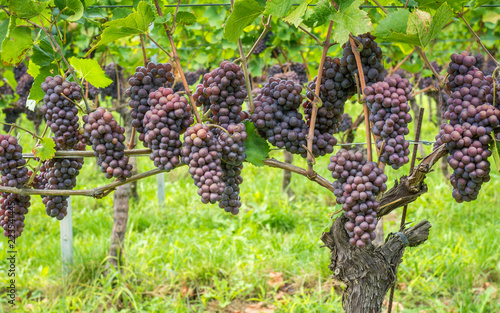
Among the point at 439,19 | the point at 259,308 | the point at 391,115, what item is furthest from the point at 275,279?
the point at 439,19

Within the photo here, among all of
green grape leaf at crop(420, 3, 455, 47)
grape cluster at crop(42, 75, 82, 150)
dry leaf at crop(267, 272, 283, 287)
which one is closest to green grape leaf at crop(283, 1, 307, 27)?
green grape leaf at crop(420, 3, 455, 47)

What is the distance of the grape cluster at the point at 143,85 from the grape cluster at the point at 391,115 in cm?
54

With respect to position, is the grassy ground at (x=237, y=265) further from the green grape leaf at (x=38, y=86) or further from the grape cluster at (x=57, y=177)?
the green grape leaf at (x=38, y=86)

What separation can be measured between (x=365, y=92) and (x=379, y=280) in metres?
0.68

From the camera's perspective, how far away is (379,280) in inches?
52.7

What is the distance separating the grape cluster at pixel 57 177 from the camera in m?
1.27

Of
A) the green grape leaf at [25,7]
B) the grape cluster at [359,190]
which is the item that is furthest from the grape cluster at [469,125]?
the green grape leaf at [25,7]

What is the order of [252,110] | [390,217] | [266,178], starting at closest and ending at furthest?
[252,110] < [390,217] < [266,178]

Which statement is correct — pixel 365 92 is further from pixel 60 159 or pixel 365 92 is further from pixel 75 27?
pixel 75 27

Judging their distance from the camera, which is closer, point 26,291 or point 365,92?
point 365,92

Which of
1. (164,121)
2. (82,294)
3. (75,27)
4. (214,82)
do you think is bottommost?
(82,294)

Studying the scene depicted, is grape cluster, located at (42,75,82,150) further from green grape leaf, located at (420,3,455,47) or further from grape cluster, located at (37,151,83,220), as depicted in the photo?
green grape leaf, located at (420,3,455,47)

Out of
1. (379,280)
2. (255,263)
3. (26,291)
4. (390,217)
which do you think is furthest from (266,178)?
(379,280)

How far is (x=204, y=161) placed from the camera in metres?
0.97
